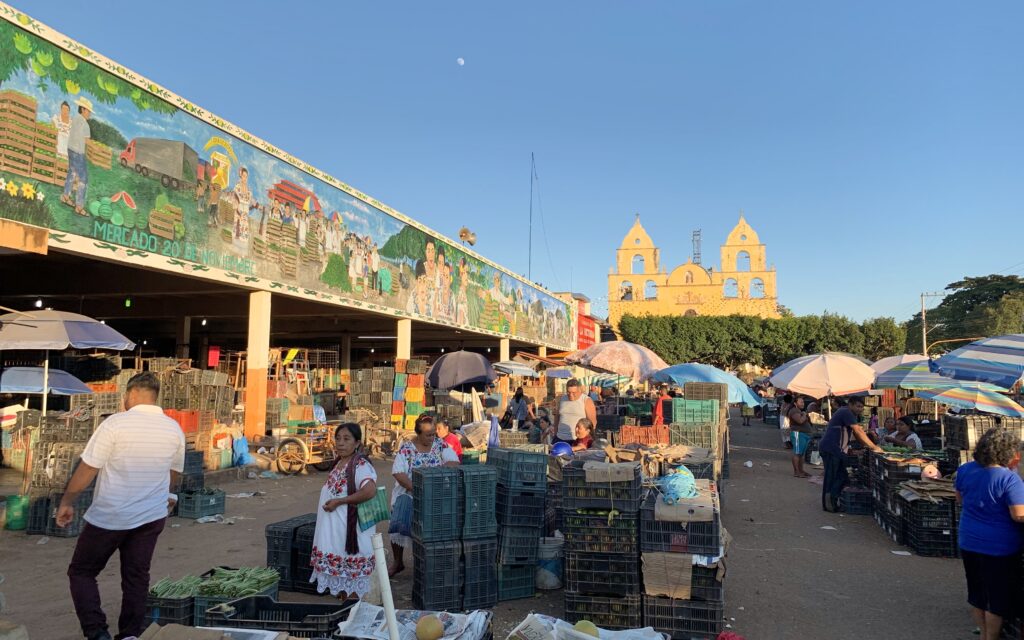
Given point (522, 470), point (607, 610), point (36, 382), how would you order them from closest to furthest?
1. point (607, 610)
2. point (522, 470)
3. point (36, 382)

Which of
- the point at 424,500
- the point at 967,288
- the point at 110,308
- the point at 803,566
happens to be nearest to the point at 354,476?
the point at 424,500

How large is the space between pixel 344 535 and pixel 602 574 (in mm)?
2097

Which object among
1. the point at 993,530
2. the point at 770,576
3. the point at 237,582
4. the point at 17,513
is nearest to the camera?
the point at 993,530

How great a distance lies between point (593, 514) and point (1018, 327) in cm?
6444

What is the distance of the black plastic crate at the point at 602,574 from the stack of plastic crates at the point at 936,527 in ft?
14.3

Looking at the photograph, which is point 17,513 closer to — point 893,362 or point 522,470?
point 522,470

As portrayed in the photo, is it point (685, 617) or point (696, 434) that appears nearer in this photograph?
point (685, 617)

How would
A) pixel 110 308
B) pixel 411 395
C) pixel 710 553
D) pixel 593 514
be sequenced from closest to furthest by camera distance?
1. pixel 710 553
2. pixel 593 514
3. pixel 411 395
4. pixel 110 308

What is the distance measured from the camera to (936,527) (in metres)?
7.18

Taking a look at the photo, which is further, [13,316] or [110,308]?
[110,308]

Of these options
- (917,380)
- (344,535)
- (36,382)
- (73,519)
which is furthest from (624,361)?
(36,382)

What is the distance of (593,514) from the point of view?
5137mm

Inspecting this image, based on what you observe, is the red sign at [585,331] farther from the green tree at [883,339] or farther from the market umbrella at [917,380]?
the market umbrella at [917,380]

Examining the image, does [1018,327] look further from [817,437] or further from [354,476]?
[354,476]
